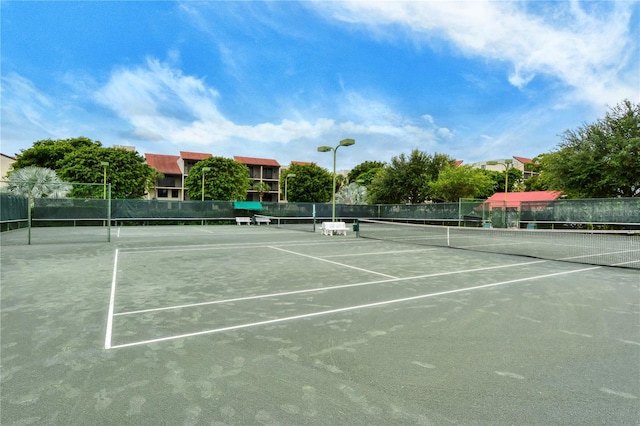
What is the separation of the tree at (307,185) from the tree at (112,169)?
30495mm

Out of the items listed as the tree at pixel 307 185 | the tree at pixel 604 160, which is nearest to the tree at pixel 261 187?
the tree at pixel 307 185

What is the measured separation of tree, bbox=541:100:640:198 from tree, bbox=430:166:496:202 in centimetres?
1165

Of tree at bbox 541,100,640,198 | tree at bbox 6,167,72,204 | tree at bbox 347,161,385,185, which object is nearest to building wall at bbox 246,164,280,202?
tree at bbox 347,161,385,185

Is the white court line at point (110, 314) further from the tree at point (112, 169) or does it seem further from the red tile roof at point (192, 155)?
the red tile roof at point (192, 155)

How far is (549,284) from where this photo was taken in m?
7.93

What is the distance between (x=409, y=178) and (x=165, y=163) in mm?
54463

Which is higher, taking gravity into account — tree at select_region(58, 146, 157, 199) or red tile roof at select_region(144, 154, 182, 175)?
red tile roof at select_region(144, 154, 182, 175)

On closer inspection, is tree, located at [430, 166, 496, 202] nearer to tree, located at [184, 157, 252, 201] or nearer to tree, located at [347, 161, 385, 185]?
tree, located at [184, 157, 252, 201]

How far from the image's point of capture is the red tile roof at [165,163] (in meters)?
74.3

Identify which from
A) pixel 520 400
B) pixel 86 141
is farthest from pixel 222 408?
pixel 86 141

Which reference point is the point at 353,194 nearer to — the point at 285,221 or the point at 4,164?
the point at 285,221

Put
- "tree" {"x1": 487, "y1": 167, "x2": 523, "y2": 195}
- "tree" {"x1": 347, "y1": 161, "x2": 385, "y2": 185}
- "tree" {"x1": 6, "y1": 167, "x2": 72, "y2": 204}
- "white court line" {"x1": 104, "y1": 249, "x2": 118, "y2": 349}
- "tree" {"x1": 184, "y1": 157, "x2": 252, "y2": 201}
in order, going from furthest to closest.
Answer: "tree" {"x1": 347, "y1": 161, "x2": 385, "y2": 185} → "tree" {"x1": 487, "y1": 167, "x2": 523, "y2": 195} → "tree" {"x1": 184, "y1": 157, "x2": 252, "y2": 201} → "tree" {"x1": 6, "y1": 167, "x2": 72, "y2": 204} → "white court line" {"x1": 104, "y1": 249, "x2": 118, "y2": 349}

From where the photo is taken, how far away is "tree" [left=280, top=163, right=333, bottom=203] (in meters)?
73.9

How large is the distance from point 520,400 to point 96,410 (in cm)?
337
